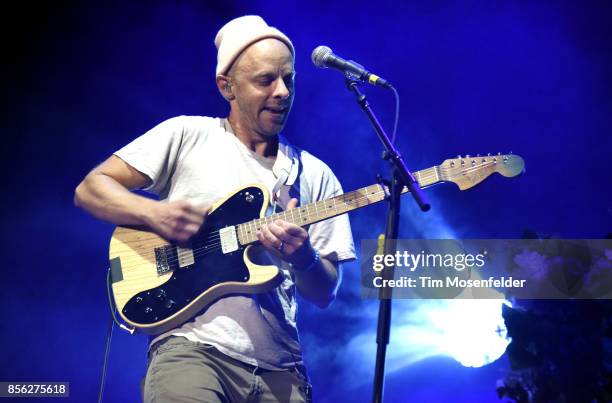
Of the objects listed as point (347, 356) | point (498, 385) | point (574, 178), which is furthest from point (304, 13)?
point (498, 385)

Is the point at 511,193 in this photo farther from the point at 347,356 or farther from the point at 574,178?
the point at 347,356

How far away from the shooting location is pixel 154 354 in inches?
103

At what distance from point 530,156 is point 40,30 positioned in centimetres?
389

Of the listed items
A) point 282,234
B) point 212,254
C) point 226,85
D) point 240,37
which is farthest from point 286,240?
point 240,37

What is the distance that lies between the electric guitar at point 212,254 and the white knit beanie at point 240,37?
2.60 feet

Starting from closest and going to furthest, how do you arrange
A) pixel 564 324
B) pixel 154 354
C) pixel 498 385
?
pixel 154 354 → pixel 564 324 → pixel 498 385

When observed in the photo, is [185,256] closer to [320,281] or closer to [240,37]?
[320,281]

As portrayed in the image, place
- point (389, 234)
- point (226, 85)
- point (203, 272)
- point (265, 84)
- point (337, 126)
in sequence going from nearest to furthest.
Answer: point (389, 234) < point (203, 272) < point (265, 84) < point (226, 85) < point (337, 126)

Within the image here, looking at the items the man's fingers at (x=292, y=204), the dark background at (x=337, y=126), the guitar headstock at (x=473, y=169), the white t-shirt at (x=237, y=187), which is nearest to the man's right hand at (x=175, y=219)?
the white t-shirt at (x=237, y=187)

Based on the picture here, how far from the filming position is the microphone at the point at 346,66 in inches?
97.5

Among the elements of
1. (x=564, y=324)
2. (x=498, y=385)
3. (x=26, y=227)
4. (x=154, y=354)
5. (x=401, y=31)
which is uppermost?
(x=401, y=31)

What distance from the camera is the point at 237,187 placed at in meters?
2.82

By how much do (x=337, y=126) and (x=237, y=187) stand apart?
6.82 ft

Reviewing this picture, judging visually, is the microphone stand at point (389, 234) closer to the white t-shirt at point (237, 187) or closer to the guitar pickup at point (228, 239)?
the white t-shirt at point (237, 187)
